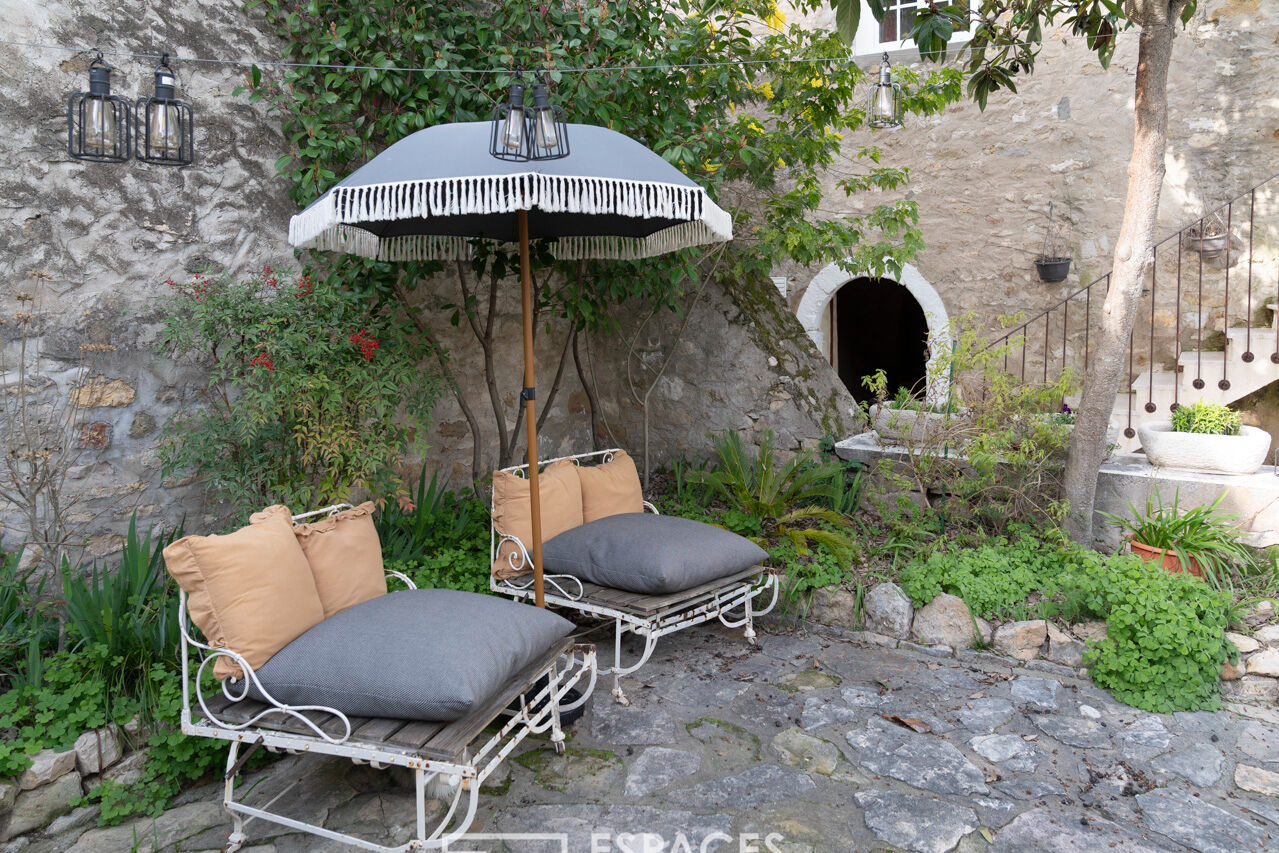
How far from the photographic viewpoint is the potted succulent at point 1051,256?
6.45 m

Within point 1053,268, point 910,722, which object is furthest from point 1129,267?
point 1053,268

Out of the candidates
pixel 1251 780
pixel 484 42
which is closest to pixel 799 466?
pixel 1251 780

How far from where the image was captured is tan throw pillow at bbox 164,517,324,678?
2.32 m

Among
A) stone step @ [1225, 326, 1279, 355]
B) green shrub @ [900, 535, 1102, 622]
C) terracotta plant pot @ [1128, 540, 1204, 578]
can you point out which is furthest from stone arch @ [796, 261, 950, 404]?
terracotta plant pot @ [1128, 540, 1204, 578]

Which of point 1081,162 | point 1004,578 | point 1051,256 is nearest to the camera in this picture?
point 1004,578

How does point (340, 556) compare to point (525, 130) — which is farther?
point (340, 556)

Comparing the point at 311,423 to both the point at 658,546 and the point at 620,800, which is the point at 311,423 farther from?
the point at 620,800

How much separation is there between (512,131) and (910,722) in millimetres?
2483

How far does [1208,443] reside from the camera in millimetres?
3891

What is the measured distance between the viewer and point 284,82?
149 inches

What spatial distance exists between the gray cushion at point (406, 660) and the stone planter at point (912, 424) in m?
2.65

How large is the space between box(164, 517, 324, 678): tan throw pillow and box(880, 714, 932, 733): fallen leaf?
83.7 inches

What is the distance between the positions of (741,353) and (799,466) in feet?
2.96

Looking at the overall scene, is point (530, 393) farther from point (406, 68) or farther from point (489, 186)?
point (406, 68)
